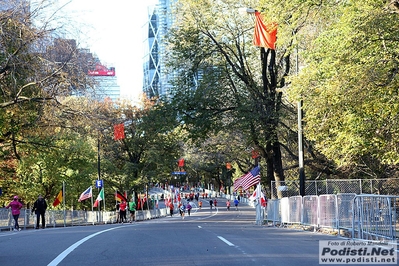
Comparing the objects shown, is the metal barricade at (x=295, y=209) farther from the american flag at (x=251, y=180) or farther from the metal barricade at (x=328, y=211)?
the american flag at (x=251, y=180)

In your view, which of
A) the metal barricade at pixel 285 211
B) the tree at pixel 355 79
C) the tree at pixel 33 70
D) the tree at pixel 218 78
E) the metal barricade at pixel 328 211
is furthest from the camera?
the tree at pixel 218 78

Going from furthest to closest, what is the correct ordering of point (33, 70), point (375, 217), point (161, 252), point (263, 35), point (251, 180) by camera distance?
point (251, 180) < point (263, 35) < point (33, 70) < point (375, 217) < point (161, 252)

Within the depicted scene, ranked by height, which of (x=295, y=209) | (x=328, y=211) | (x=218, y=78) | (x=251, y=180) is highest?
(x=218, y=78)

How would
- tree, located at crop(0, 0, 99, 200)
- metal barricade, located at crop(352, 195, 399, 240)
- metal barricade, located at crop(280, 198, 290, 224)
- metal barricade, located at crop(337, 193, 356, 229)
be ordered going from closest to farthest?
1. metal barricade, located at crop(352, 195, 399, 240)
2. metal barricade, located at crop(337, 193, 356, 229)
3. tree, located at crop(0, 0, 99, 200)
4. metal barricade, located at crop(280, 198, 290, 224)

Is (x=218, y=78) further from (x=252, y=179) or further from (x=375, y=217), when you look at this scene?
(x=375, y=217)

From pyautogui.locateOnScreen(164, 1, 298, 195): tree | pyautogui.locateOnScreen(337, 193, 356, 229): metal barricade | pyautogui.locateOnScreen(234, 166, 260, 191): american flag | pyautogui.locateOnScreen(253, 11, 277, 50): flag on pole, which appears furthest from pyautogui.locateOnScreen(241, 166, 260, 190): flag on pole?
pyautogui.locateOnScreen(337, 193, 356, 229): metal barricade

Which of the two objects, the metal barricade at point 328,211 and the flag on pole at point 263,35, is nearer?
the metal barricade at point 328,211

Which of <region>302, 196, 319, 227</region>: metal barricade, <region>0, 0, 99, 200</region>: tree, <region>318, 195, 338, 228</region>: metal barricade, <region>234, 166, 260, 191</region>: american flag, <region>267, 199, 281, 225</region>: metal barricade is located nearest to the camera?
<region>318, 195, 338, 228</region>: metal barricade

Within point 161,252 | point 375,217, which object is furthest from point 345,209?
point 161,252

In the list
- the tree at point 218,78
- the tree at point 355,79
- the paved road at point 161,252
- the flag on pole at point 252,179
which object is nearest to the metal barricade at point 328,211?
the tree at point 355,79

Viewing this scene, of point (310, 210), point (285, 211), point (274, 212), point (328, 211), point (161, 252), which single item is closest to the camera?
point (161, 252)

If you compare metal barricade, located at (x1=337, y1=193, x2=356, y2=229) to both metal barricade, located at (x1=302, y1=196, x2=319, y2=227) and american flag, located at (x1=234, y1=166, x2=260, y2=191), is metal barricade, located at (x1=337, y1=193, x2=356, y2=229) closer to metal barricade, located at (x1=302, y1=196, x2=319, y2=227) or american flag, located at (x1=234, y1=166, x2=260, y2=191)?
metal barricade, located at (x1=302, y1=196, x2=319, y2=227)

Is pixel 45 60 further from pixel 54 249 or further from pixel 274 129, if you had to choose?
pixel 274 129

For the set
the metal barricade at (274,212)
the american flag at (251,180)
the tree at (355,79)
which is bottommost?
the metal barricade at (274,212)
